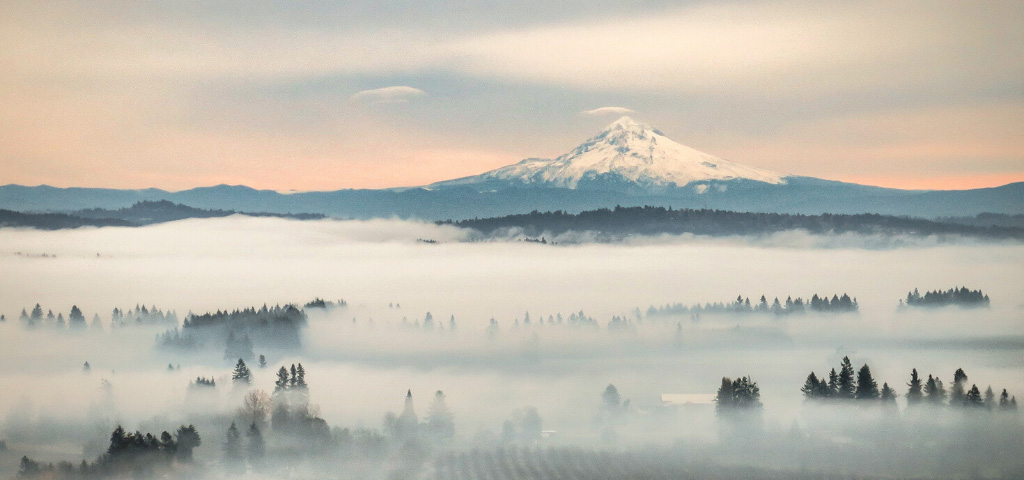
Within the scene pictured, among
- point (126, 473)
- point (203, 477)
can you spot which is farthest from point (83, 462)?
point (203, 477)

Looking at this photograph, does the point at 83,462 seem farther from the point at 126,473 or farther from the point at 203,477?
the point at 203,477
